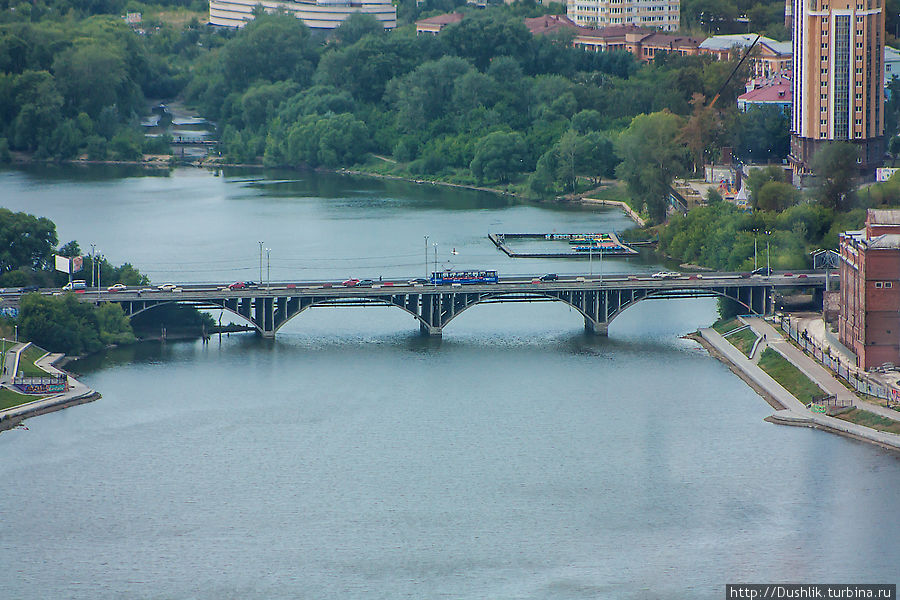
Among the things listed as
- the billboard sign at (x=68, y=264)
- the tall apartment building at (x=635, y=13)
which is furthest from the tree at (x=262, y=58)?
the billboard sign at (x=68, y=264)

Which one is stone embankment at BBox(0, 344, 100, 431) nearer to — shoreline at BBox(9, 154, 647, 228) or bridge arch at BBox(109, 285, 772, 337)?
bridge arch at BBox(109, 285, 772, 337)

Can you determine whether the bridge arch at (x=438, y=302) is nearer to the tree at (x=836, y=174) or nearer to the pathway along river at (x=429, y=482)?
the pathway along river at (x=429, y=482)

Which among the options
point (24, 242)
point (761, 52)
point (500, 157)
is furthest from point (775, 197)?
point (761, 52)

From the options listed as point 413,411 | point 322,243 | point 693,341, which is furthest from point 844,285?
point 322,243

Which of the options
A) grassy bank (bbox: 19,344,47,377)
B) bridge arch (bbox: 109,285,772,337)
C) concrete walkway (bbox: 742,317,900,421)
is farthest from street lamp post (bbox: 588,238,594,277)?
grassy bank (bbox: 19,344,47,377)

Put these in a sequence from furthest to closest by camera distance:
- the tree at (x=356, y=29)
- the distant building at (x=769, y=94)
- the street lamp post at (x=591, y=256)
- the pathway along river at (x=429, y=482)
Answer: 1. the tree at (x=356, y=29)
2. the distant building at (x=769, y=94)
3. the street lamp post at (x=591, y=256)
4. the pathway along river at (x=429, y=482)

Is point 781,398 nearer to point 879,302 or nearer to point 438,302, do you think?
point 879,302
